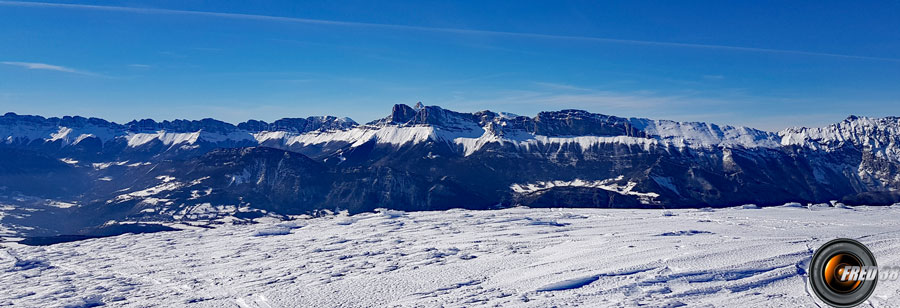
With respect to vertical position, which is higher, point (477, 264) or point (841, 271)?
point (841, 271)

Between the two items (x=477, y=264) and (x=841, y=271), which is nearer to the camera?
(x=841, y=271)

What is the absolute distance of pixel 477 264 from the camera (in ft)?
176

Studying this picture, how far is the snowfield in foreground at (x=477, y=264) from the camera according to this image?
3916 cm

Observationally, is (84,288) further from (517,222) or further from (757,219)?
(757,219)

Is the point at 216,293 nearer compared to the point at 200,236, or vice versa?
the point at 216,293

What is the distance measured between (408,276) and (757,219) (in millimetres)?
52510

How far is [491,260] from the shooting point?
181ft

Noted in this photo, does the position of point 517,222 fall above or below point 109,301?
above

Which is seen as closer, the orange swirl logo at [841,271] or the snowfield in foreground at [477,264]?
the orange swirl logo at [841,271]

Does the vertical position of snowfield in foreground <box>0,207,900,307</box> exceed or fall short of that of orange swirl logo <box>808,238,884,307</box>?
it falls short

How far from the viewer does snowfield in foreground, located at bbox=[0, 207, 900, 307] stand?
39156 millimetres

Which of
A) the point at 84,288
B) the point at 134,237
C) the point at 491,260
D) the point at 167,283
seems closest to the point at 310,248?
the point at 167,283

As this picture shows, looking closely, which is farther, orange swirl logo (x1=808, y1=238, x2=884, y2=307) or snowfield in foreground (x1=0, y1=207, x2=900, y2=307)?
snowfield in foreground (x1=0, y1=207, x2=900, y2=307)

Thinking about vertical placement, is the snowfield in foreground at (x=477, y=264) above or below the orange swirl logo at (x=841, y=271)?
below
